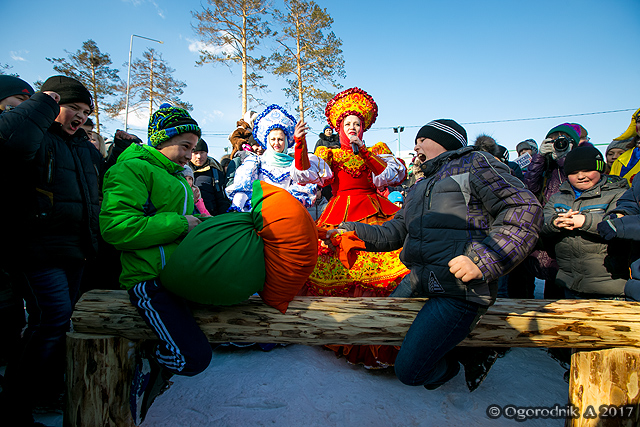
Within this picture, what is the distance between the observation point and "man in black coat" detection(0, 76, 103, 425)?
5.87ft

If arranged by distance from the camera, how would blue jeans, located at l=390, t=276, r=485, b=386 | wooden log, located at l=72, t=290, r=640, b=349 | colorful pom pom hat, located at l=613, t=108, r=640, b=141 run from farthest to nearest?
colorful pom pom hat, located at l=613, t=108, r=640, b=141, wooden log, located at l=72, t=290, r=640, b=349, blue jeans, located at l=390, t=276, r=485, b=386

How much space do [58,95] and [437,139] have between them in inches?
88.2

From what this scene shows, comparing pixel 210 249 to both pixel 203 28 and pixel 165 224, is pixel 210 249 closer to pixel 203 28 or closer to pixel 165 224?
pixel 165 224

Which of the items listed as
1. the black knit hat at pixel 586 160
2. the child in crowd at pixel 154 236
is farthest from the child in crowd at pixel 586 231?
the child in crowd at pixel 154 236

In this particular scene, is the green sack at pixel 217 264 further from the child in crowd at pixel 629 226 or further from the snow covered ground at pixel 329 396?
the child in crowd at pixel 629 226

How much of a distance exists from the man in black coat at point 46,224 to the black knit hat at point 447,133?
7.05 ft

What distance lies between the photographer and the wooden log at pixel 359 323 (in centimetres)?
182

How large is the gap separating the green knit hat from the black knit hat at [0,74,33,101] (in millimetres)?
900

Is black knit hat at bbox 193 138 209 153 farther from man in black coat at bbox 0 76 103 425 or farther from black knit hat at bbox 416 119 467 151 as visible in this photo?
black knit hat at bbox 416 119 467 151

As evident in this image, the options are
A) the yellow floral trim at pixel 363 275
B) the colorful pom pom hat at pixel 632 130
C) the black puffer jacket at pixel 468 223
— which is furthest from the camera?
the colorful pom pom hat at pixel 632 130

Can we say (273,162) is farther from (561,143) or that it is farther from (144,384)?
→ (561,143)

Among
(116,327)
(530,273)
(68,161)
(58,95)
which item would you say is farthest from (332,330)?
(530,273)

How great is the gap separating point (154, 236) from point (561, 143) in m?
4.02

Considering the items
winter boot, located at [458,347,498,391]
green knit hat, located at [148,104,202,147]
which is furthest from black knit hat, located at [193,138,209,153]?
winter boot, located at [458,347,498,391]
